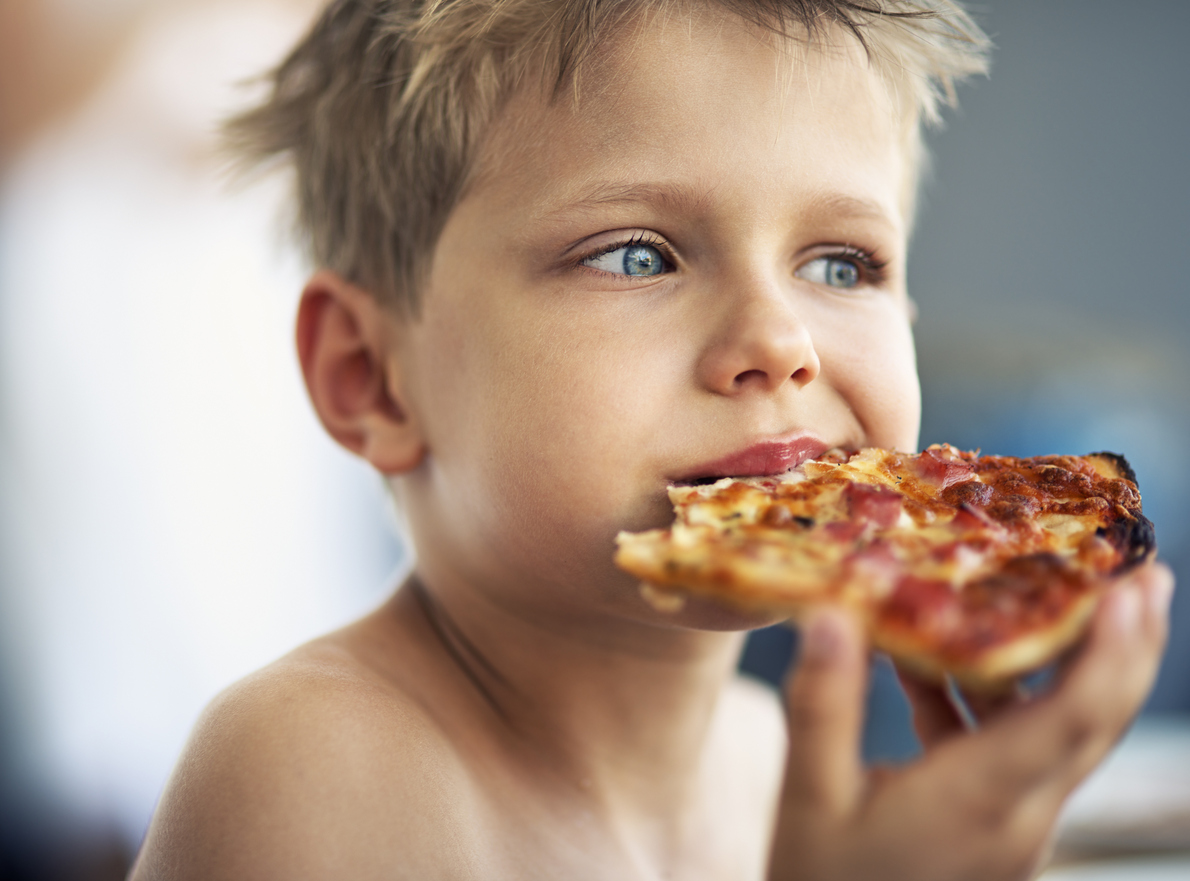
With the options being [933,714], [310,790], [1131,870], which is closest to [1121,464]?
[933,714]

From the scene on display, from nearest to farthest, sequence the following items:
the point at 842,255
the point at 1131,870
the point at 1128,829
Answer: the point at 842,255, the point at 1131,870, the point at 1128,829

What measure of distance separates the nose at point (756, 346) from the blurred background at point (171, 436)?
970 millimetres

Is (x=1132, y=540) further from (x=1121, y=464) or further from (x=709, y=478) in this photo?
(x=709, y=478)

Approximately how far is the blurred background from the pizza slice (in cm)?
111

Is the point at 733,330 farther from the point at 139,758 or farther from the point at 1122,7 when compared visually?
the point at 1122,7

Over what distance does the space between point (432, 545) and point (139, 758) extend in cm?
159

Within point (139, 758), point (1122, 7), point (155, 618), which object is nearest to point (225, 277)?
point (155, 618)

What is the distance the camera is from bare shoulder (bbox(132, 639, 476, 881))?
789mm

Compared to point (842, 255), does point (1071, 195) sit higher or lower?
higher

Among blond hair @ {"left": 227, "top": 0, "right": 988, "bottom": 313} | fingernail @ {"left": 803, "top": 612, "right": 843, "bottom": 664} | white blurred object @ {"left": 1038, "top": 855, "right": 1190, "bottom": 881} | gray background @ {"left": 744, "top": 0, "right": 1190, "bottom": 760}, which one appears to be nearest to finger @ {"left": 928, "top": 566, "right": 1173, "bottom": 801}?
fingernail @ {"left": 803, "top": 612, "right": 843, "bottom": 664}

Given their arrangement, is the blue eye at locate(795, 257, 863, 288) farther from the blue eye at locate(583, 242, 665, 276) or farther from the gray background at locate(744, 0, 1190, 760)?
the gray background at locate(744, 0, 1190, 760)

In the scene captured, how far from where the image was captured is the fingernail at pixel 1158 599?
0.62 metres

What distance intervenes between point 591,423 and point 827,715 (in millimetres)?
366

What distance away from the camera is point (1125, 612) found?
1.99ft
